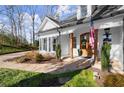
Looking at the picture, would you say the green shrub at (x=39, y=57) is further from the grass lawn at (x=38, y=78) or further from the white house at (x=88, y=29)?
the grass lawn at (x=38, y=78)

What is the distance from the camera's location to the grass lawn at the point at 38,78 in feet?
30.3

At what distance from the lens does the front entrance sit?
12.0 metres

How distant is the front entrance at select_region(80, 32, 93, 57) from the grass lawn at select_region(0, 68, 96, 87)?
1.73 meters

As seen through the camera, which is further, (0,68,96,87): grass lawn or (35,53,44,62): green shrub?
(35,53,44,62): green shrub

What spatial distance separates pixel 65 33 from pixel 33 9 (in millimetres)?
3282

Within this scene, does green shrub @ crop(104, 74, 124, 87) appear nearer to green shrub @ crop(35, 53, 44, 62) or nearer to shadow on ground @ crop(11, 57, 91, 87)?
shadow on ground @ crop(11, 57, 91, 87)

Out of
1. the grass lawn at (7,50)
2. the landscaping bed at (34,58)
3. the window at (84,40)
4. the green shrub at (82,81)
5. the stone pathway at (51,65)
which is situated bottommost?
A: the green shrub at (82,81)

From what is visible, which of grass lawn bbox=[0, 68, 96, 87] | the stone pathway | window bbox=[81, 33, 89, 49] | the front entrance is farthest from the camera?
window bbox=[81, 33, 89, 49]

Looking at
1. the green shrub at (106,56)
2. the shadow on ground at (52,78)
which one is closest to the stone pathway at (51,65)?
the shadow on ground at (52,78)

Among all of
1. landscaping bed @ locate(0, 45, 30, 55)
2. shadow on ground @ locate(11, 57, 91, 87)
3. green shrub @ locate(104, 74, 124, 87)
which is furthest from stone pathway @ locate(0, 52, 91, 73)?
green shrub @ locate(104, 74, 124, 87)

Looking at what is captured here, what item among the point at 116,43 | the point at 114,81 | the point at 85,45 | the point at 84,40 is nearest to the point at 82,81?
the point at 114,81

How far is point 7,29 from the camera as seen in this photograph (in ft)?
35.2

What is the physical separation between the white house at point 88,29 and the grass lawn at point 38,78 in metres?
1.52

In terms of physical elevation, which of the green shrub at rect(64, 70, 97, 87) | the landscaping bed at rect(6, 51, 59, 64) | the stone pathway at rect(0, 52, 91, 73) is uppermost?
the landscaping bed at rect(6, 51, 59, 64)
